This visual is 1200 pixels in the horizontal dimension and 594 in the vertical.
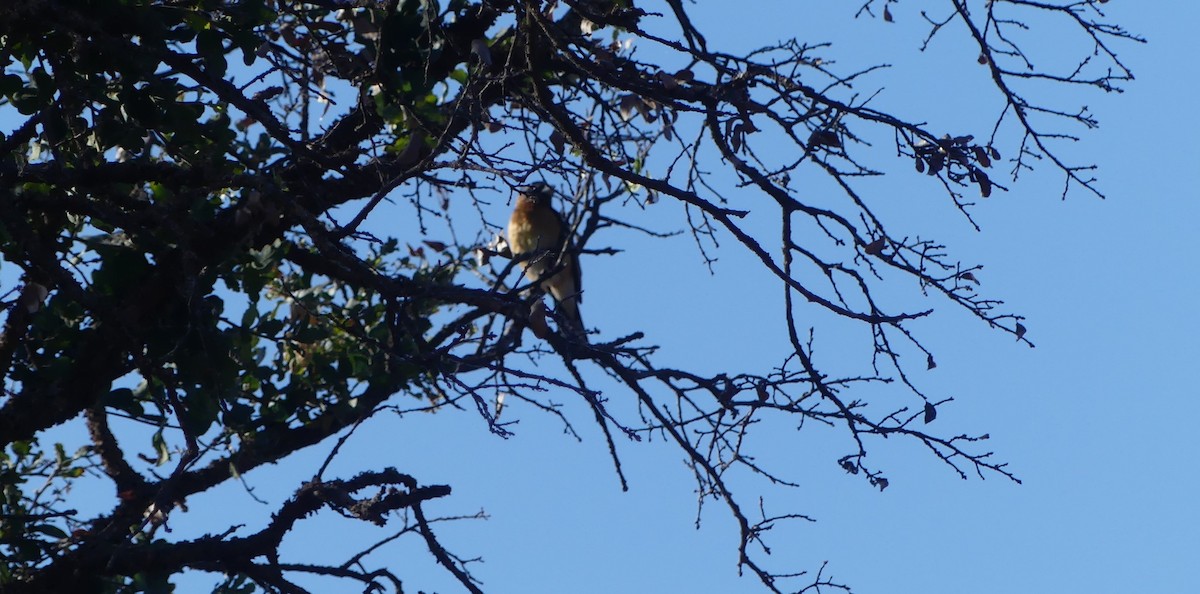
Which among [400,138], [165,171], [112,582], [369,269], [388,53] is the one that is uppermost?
[400,138]

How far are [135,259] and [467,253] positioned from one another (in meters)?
1.67

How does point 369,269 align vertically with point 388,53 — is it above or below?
below

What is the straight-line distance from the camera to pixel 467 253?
16.0ft

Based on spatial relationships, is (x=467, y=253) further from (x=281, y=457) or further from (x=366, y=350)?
(x=281, y=457)

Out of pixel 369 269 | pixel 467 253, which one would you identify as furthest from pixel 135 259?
pixel 467 253

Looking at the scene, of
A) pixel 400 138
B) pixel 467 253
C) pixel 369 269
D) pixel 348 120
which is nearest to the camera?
pixel 369 269

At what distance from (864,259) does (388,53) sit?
134 cm

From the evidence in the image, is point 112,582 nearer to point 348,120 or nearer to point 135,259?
point 135,259

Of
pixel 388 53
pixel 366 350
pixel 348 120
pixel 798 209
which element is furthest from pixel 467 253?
pixel 798 209

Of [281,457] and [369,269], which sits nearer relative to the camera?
[369,269]

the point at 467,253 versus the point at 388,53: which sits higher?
the point at 467,253

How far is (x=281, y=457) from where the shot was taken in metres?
4.07

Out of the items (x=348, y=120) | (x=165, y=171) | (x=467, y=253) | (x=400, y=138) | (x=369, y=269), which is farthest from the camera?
(x=467, y=253)

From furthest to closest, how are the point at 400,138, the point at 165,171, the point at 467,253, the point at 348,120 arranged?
1. the point at 467,253
2. the point at 400,138
3. the point at 348,120
4. the point at 165,171
